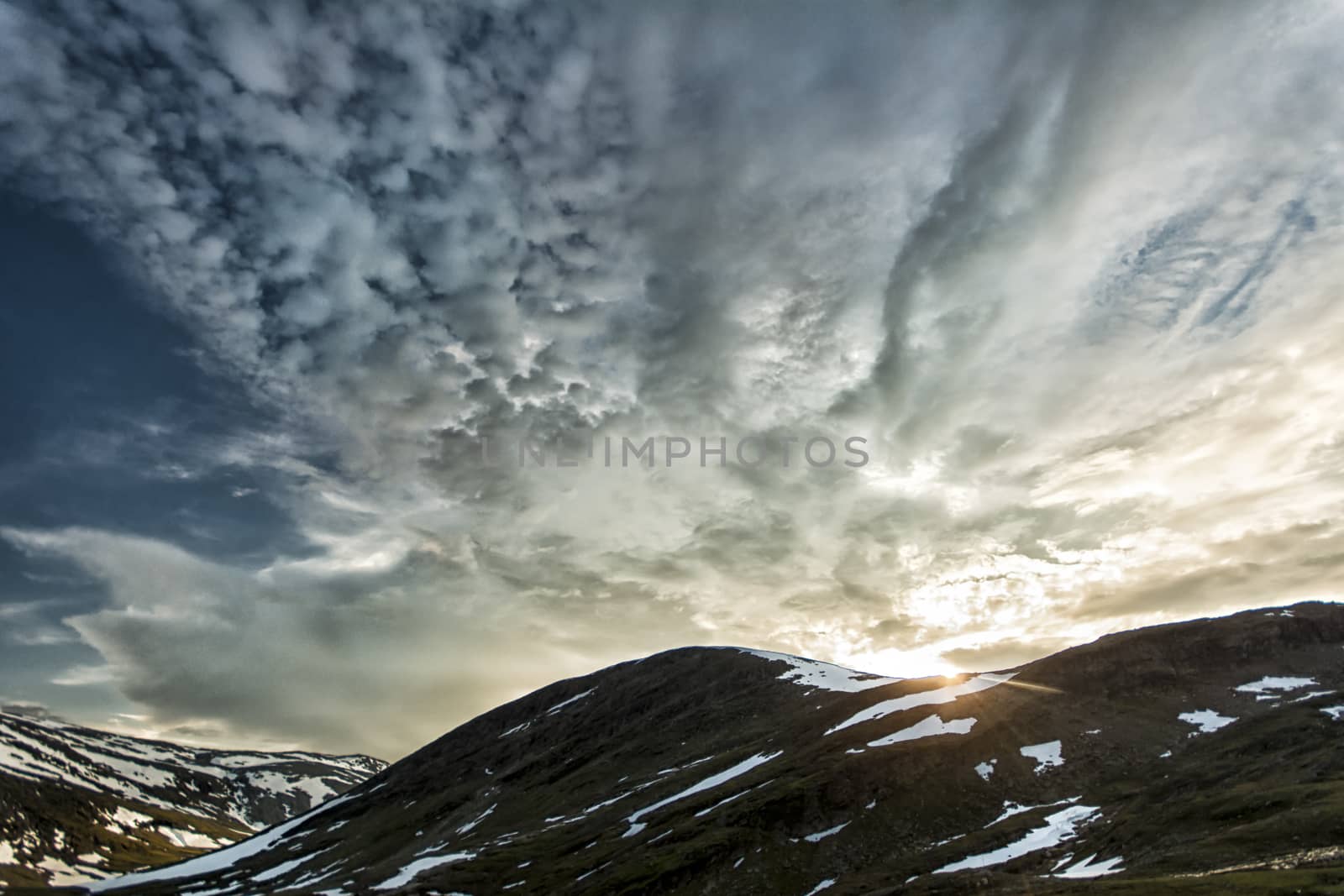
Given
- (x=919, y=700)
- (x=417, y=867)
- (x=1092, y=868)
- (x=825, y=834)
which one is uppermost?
(x=919, y=700)

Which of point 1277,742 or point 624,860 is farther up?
point 1277,742

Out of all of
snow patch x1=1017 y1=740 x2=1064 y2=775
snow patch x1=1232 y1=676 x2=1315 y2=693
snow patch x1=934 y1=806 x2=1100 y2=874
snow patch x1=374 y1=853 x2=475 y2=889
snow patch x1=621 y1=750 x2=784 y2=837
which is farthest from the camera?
snow patch x1=374 y1=853 x2=475 y2=889

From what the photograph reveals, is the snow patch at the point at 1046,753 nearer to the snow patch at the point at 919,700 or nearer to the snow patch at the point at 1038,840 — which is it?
the snow patch at the point at 1038,840

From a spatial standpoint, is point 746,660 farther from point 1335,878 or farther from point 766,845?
point 1335,878

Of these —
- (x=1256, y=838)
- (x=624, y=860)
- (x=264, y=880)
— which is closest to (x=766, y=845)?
(x=624, y=860)

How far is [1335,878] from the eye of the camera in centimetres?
3394

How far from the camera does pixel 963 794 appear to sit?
7988 centimetres

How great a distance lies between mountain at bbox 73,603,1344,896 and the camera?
180 feet

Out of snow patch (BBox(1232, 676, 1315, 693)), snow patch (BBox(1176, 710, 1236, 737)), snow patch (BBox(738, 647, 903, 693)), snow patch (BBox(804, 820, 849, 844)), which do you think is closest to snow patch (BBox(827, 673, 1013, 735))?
snow patch (BBox(738, 647, 903, 693))

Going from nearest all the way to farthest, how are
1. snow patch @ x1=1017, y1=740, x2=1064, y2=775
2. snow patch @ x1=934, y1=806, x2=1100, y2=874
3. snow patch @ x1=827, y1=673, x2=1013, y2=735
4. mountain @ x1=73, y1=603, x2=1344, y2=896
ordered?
mountain @ x1=73, y1=603, x2=1344, y2=896
snow patch @ x1=934, y1=806, x2=1100, y2=874
snow patch @ x1=1017, y1=740, x2=1064, y2=775
snow patch @ x1=827, y1=673, x2=1013, y2=735

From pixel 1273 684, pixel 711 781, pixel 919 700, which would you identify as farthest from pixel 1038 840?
pixel 1273 684

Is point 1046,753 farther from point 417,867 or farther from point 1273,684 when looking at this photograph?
point 417,867

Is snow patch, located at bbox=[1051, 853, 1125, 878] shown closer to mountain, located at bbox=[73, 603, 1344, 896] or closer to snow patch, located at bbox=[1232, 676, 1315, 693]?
mountain, located at bbox=[73, 603, 1344, 896]

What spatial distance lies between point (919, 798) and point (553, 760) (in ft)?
353
